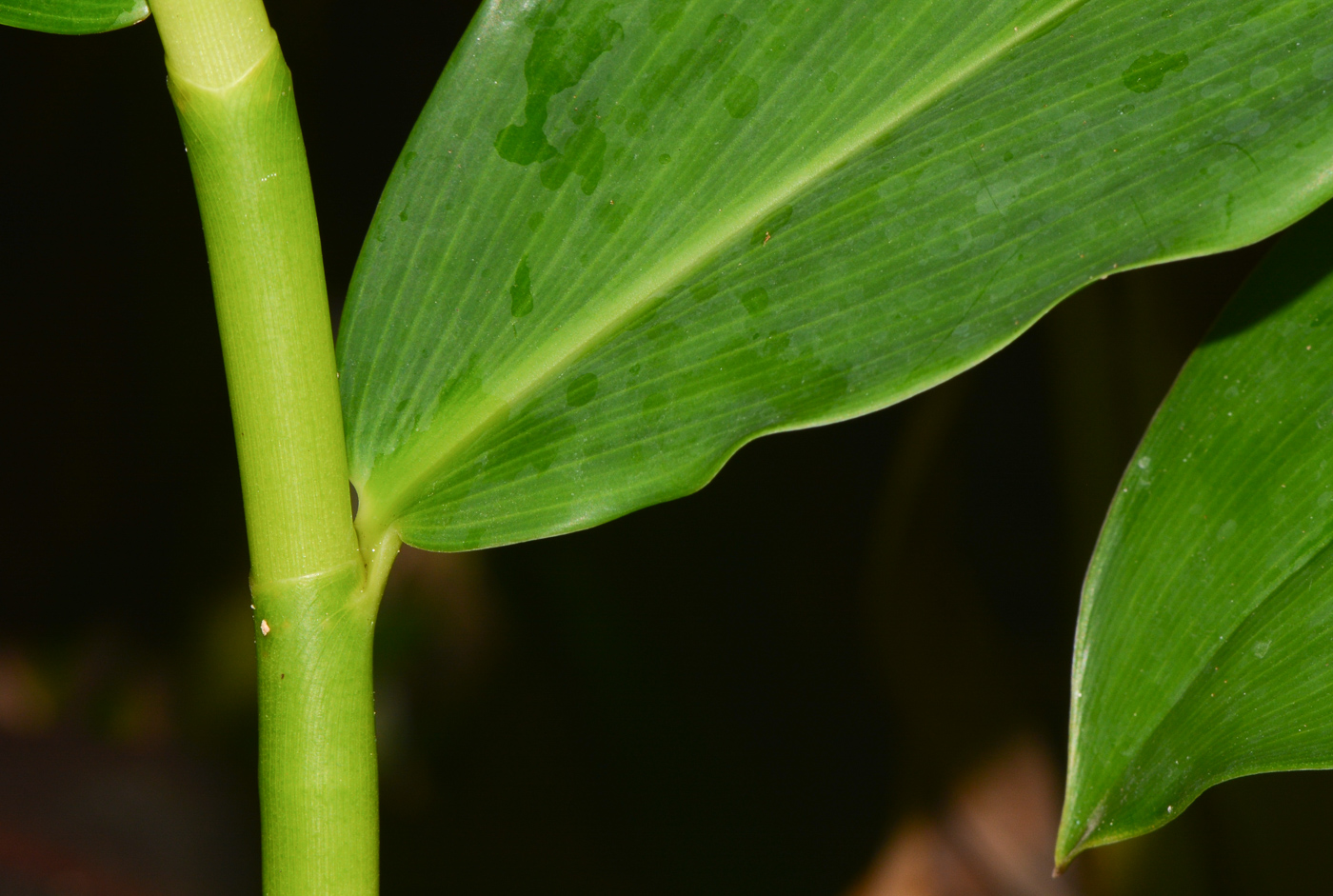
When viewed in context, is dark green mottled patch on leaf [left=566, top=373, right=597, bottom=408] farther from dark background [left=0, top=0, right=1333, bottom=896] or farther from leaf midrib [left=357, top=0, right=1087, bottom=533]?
dark background [left=0, top=0, right=1333, bottom=896]

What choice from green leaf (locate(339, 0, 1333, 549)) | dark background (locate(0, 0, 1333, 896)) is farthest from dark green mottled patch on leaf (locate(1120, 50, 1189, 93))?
dark background (locate(0, 0, 1333, 896))

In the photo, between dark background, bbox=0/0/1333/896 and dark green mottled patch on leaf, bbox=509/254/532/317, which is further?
dark background, bbox=0/0/1333/896

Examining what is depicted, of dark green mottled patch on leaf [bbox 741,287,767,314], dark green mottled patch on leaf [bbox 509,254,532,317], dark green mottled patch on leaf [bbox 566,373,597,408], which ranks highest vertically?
dark green mottled patch on leaf [bbox 509,254,532,317]

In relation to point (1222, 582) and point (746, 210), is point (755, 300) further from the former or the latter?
point (1222, 582)

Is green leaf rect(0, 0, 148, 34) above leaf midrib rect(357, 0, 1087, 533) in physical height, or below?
above

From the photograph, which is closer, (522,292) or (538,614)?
(522,292)

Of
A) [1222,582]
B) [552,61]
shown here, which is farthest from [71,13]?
[1222,582]
